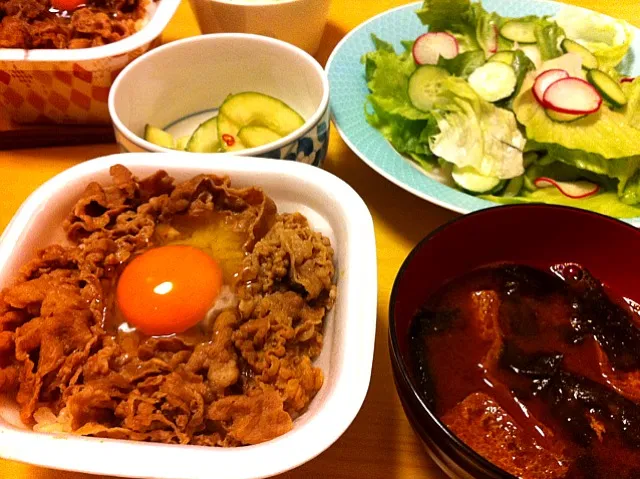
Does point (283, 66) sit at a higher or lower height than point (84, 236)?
higher

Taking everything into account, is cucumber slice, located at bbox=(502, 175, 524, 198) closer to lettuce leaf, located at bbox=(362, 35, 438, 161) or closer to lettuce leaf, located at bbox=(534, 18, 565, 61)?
lettuce leaf, located at bbox=(362, 35, 438, 161)

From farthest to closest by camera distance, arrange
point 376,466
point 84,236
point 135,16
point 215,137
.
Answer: point 135,16
point 215,137
point 84,236
point 376,466

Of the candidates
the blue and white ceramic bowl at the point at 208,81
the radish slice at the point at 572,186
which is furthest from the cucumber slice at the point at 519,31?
the blue and white ceramic bowl at the point at 208,81

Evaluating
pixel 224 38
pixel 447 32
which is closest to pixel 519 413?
pixel 224 38

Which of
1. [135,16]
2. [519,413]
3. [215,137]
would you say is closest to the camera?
[519,413]

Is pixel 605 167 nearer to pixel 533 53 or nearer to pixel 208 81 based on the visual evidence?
pixel 533 53

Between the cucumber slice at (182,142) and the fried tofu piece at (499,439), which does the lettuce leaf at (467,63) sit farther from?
the fried tofu piece at (499,439)

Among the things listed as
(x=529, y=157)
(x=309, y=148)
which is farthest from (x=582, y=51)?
(x=309, y=148)

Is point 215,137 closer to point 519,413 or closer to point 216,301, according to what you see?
point 216,301
